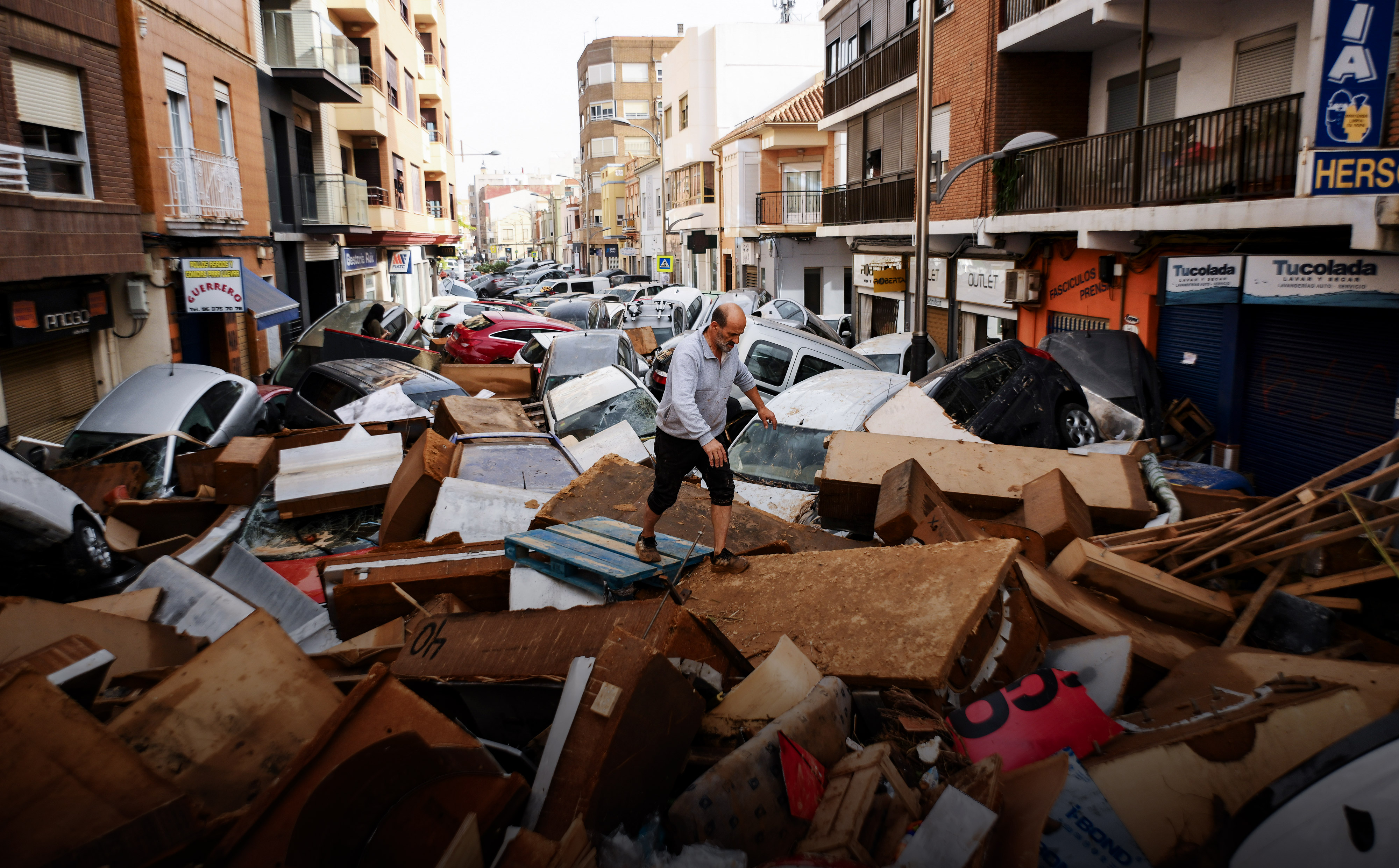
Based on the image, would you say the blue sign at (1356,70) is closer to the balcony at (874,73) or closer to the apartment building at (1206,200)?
the apartment building at (1206,200)

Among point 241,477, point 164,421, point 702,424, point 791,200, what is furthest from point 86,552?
point 791,200

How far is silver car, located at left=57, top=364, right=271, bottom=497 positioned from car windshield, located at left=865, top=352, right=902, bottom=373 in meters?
9.66

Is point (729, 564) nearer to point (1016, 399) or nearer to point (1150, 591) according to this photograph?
point (1150, 591)

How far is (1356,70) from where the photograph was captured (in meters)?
7.61

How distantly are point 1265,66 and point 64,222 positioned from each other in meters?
15.2

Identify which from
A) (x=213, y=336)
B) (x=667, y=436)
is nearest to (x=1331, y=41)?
(x=667, y=436)

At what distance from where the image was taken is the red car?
18250 mm

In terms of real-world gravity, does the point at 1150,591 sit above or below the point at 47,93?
below

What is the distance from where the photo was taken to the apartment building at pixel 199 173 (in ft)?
46.1

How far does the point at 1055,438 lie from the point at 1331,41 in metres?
4.10

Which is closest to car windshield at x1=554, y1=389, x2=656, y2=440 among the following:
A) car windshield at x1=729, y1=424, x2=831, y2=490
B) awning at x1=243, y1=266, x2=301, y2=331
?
car windshield at x1=729, y1=424, x2=831, y2=490

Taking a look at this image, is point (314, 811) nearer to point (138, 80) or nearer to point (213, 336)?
point (138, 80)

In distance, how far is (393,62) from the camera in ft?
108

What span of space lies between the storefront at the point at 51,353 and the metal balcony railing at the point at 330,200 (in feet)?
34.9
